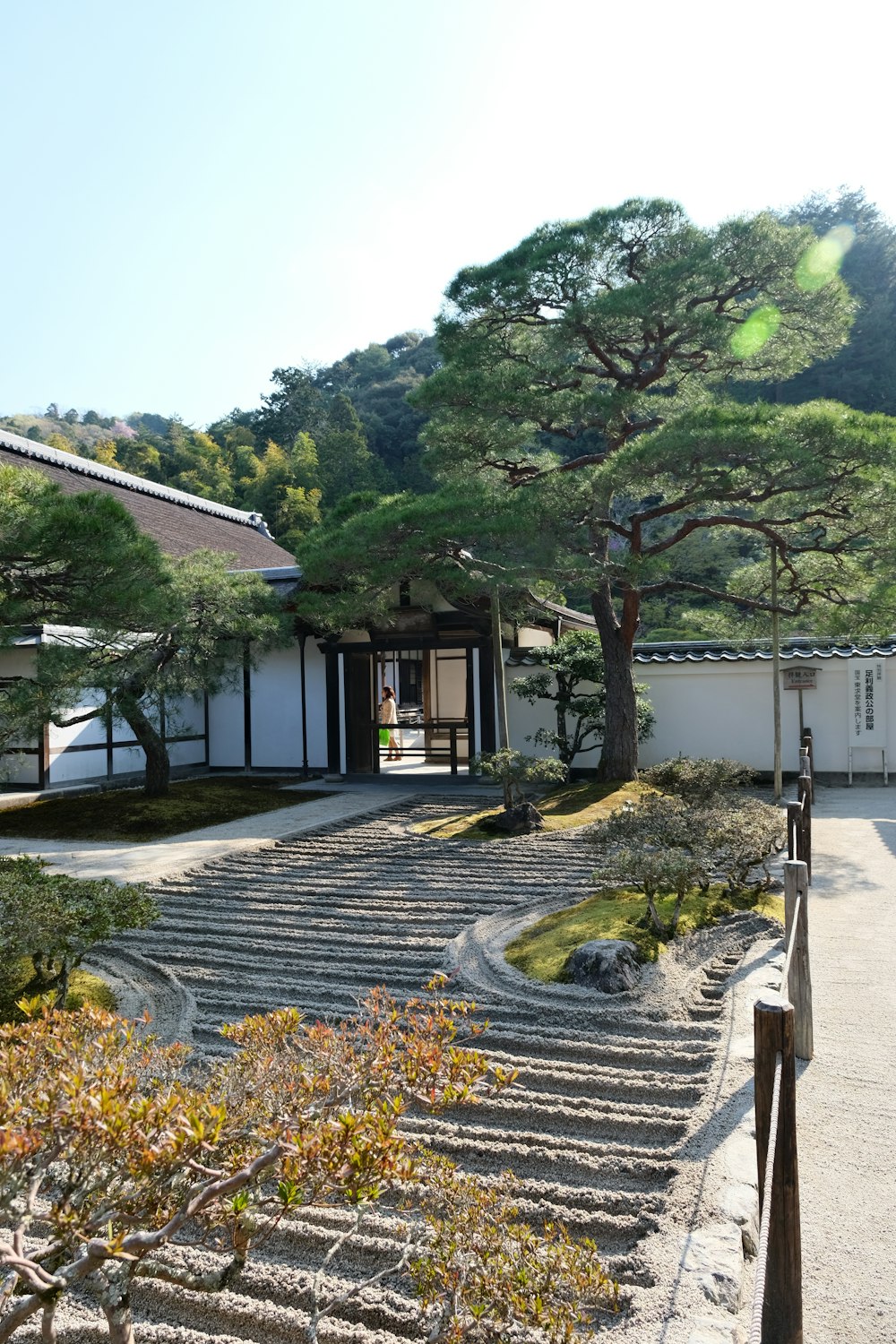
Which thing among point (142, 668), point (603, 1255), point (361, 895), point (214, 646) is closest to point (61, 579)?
point (361, 895)

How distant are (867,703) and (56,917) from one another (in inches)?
447

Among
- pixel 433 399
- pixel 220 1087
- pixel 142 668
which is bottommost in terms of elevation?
pixel 220 1087

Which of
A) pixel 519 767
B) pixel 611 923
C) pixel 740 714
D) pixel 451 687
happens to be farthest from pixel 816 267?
pixel 451 687

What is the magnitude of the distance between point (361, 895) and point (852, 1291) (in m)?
4.85

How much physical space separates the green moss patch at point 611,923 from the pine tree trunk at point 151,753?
6487 mm

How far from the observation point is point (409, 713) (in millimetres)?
19688

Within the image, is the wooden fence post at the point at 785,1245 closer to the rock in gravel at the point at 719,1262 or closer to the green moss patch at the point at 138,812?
the rock in gravel at the point at 719,1262

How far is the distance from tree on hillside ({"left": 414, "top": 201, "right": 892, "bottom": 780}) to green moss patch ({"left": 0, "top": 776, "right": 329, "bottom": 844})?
461 centimetres

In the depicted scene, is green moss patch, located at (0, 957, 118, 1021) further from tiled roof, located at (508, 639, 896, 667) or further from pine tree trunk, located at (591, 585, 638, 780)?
tiled roof, located at (508, 639, 896, 667)

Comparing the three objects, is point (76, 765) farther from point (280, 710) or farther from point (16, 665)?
point (280, 710)

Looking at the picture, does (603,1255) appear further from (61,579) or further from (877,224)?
(877,224)

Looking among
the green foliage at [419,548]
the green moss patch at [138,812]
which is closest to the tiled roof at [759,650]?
the green foliage at [419,548]

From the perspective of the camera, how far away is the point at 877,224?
33500mm

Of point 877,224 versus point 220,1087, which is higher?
point 877,224
